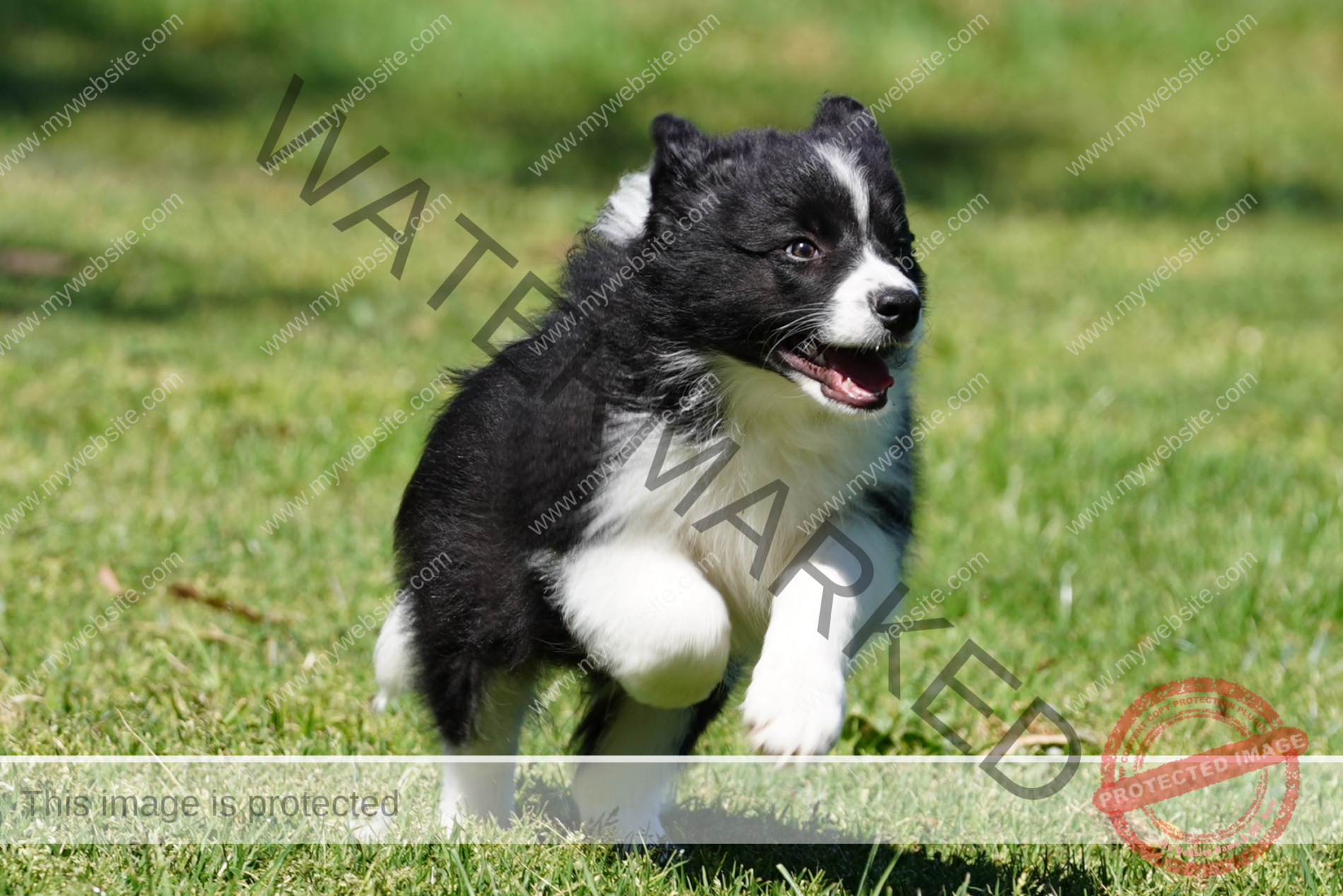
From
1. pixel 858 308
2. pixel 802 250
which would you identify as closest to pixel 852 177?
pixel 802 250

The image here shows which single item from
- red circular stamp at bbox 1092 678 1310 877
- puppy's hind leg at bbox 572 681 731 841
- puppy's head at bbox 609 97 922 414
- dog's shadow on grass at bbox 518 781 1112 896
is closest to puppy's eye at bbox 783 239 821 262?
puppy's head at bbox 609 97 922 414

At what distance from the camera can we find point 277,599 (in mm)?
4625

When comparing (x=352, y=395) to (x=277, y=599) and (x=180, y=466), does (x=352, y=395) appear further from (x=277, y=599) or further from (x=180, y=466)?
(x=277, y=599)

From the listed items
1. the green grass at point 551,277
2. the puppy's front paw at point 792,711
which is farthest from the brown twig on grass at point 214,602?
the puppy's front paw at point 792,711

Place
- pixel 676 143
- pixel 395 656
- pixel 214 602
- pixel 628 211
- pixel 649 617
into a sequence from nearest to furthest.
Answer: pixel 649 617 < pixel 676 143 < pixel 628 211 < pixel 395 656 < pixel 214 602

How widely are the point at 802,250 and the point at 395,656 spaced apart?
4.35ft

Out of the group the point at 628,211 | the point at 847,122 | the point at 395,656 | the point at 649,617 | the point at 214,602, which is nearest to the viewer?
the point at 649,617

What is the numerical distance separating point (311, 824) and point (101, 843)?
0.40 meters

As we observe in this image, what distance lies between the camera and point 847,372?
302cm

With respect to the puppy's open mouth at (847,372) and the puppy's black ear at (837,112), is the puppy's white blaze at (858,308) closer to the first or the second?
the puppy's open mouth at (847,372)

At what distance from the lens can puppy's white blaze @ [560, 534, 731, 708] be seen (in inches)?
113

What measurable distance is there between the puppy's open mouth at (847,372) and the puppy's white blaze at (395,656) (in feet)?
3.58

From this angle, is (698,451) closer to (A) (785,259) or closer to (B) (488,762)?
(A) (785,259)

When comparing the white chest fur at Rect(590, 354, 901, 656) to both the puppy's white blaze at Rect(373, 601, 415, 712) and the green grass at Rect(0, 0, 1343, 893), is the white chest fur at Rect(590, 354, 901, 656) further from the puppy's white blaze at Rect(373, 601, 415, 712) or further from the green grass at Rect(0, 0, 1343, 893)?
the puppy's white blaze at Rect(373, 601, 415, 712)
